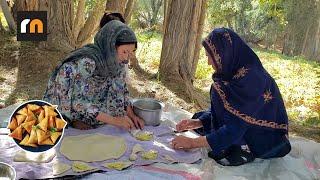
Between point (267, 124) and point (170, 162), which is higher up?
point (267, 124)

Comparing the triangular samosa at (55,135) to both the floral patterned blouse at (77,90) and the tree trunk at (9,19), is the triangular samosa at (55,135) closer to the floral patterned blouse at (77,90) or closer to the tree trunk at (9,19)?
the floral patterned blouse at (77,90)

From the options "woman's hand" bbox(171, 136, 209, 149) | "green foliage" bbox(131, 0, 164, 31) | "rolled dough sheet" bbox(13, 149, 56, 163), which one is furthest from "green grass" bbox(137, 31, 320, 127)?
"green foliage" bbox(131, 0, 164, 31)

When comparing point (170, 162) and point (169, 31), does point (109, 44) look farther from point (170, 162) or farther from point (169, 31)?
point (169, 31)

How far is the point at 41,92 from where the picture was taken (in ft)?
12.5

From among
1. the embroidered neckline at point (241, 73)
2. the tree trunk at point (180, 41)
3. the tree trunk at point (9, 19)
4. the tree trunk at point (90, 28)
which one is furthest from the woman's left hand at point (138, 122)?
the tree trunk at point (9, 19)

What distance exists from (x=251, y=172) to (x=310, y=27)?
14702 mm

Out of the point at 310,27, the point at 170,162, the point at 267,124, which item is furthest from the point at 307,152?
the point at 310,27

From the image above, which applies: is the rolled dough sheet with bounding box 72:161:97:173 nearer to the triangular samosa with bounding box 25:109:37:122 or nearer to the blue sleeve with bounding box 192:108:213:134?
the triangular samosa with bounding box 25:109:37:122

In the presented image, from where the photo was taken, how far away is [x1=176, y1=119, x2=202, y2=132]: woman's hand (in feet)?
8.23

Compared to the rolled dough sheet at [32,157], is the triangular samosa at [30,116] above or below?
above

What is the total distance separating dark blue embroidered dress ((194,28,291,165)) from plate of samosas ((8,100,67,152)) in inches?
38.6

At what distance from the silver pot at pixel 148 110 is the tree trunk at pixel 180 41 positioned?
67.8 inches

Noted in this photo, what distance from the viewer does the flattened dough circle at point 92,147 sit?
6.73 ft

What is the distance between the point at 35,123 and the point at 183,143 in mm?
1011
